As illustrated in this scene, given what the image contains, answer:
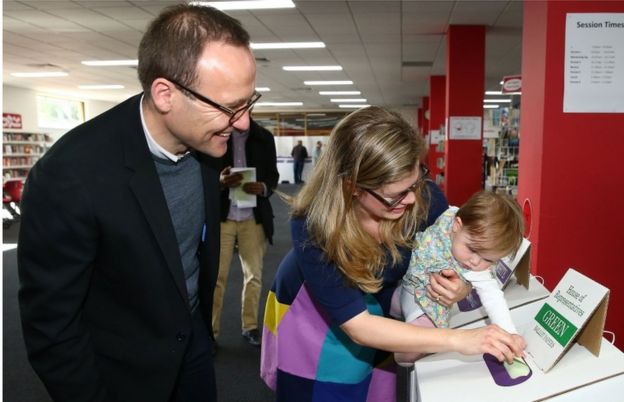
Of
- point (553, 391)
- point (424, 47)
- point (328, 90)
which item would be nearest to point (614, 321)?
point (553, 391)

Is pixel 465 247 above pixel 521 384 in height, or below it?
above

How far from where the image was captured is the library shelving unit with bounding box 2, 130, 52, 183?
1220 centimetres

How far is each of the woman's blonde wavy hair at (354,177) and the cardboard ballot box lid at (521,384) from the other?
0.91ft

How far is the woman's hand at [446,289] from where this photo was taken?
1494mm

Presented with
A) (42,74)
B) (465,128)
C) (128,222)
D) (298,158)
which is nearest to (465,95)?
(465,128)

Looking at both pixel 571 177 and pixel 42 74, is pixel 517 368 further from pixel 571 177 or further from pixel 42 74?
pixel 42 74

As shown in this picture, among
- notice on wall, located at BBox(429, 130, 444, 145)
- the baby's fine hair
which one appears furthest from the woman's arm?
notice on wall, located at BBox(429, 130, 444, 145)

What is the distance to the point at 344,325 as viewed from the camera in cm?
130

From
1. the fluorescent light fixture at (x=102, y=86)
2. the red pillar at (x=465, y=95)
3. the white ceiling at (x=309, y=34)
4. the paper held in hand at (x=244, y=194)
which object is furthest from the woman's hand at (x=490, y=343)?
the fluorescent light fixture at (x=102, y=86)

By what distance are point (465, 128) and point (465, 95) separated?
0.44 m

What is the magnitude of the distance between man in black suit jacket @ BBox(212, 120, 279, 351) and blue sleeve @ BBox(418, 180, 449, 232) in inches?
63.5

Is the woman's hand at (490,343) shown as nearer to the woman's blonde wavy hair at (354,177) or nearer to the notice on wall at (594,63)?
the woman's blonde wavy hair at (354,177)

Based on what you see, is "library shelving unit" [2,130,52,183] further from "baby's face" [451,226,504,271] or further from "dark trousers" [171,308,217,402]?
"baby's face" [451,226,504,271]

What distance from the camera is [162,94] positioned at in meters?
1.20
